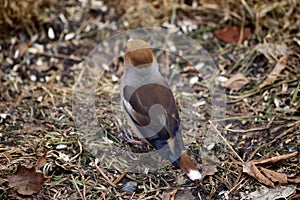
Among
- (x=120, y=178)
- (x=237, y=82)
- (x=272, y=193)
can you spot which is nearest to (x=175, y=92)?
(x=237, y=82)

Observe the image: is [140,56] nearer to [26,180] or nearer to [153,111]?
[153,111]

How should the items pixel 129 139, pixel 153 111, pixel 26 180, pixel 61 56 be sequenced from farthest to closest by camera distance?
pixel 61 56
pixel 129 139
pixel 153 111
pixel 26 180

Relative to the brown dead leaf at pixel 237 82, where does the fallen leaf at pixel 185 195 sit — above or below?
below

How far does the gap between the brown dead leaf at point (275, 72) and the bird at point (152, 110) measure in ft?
4.34

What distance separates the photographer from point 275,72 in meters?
5.61

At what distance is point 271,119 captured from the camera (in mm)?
5039

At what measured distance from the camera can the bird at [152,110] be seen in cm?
423

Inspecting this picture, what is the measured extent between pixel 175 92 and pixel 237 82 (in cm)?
67

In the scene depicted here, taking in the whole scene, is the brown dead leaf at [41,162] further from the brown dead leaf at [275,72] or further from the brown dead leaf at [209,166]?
the brown dead leaf at [275,72]

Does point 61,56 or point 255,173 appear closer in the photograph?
point 255,173

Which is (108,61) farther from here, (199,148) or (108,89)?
(199,148)

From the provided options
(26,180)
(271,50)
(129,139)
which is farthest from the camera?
(271,50)

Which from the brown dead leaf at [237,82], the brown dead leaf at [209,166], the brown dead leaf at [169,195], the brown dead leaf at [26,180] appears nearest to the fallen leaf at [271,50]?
the brown dead leaf at [237,82]

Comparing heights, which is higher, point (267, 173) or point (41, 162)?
point (41, 162)
